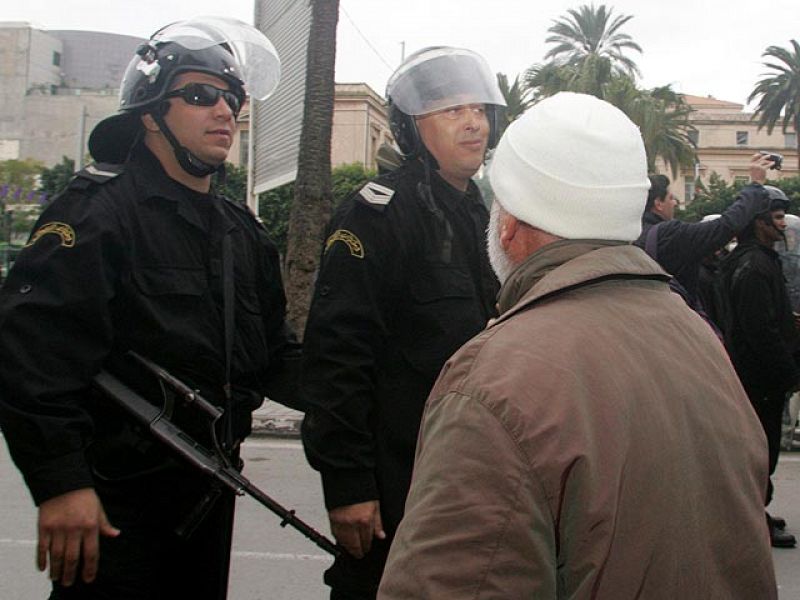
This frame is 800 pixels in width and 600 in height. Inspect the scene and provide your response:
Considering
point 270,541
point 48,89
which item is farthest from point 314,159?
point 48,89

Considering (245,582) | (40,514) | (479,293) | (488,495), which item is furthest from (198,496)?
(245,582)

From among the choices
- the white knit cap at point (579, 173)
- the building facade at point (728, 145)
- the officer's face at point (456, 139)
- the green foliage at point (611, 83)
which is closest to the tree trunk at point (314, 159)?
the officer's face at point (456, 139)

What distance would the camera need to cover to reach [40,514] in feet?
6.81

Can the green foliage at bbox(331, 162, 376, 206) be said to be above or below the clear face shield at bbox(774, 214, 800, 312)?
above

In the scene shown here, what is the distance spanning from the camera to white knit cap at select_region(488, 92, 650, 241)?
1497 mm

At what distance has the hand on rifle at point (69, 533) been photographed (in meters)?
2.04

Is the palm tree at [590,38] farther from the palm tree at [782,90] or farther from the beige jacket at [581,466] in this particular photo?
the beige jacket at [581,466]

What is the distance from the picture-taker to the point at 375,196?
253 centimetres

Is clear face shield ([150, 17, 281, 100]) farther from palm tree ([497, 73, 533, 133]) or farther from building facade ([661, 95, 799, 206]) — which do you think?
building facade ([661, 95, 799, 206])

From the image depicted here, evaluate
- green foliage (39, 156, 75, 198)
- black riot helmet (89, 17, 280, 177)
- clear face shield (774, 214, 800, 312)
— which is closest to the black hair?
clear face shield (774, 214, 800, 312)

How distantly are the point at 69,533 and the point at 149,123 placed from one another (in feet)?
3.56

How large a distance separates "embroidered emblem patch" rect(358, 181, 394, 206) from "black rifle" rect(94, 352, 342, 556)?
2.15 ft

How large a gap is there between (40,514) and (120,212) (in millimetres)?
713

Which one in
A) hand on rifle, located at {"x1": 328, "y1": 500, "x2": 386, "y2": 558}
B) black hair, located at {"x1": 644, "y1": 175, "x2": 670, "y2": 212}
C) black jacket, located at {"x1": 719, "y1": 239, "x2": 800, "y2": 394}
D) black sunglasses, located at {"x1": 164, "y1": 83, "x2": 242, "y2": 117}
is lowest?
hand on rifle, located at {"x1": 328, "y1": 500, "x2": 386, "y2": 558}
